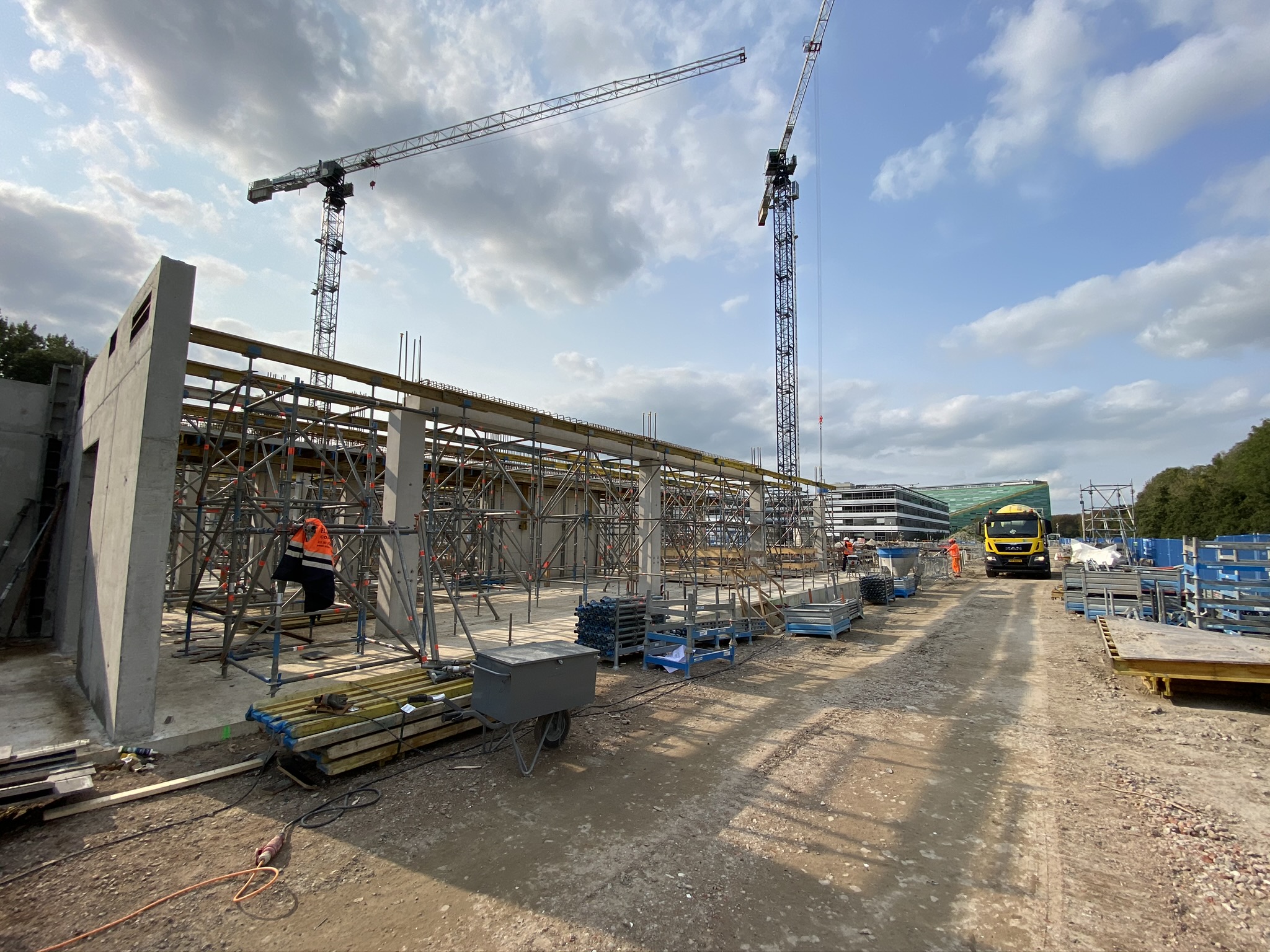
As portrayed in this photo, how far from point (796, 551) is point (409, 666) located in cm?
1624

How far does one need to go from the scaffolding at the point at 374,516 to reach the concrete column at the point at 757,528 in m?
0.13

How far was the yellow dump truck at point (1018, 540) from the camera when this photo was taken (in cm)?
2752

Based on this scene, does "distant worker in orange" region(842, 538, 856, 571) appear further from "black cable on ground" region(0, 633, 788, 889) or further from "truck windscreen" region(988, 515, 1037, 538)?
"black cable on ground" region(0, 633, 788, 889)

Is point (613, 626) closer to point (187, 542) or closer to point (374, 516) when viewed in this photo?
point (374, 516)

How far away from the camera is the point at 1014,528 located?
27766mm

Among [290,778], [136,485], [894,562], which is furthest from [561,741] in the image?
[894,562]

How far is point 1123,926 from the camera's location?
3246 millimetres

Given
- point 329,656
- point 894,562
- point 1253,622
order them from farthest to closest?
1. point 894,562
2. point 1253,622
3. point 329,656

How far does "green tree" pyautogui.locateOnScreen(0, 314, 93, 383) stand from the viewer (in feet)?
80.9

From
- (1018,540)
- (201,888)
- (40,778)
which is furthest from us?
(1018,540)

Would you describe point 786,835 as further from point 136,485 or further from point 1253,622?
point 1253,622

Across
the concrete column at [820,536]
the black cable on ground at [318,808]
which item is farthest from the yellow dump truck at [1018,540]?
the black cable on ground at [318,808]

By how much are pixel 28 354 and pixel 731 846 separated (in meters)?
35.3

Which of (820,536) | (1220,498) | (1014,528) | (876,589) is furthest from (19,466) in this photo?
(1220,498)
